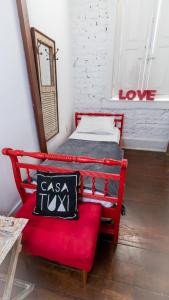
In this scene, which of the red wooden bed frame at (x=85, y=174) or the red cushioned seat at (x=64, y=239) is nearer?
the red cushioned seat at (x=64, y=239)

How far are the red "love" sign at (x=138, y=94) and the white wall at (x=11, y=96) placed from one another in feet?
5.74

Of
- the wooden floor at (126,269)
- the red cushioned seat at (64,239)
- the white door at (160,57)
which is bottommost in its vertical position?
the wooden floor at (126,269)

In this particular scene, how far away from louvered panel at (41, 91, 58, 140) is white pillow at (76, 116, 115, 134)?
531mm

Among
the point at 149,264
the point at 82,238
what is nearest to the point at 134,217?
the point at 149,264

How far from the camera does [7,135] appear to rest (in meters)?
1.39

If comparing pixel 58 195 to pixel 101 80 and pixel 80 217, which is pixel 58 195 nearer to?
pixel 80 217

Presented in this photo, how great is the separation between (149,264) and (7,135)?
1534mm

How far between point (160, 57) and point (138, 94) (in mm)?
604

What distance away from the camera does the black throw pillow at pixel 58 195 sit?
1.14 metres

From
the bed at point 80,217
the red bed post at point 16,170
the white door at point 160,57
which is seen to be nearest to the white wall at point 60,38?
the red bed post at point 16,170

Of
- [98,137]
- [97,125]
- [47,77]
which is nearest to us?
[47,77]

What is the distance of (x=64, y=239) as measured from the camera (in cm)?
98

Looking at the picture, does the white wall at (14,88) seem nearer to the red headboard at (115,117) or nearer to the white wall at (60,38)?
the white wall at (60,38)

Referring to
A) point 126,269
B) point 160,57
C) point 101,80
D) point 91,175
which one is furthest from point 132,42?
point 126,269
